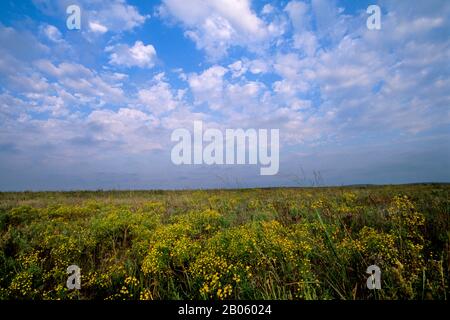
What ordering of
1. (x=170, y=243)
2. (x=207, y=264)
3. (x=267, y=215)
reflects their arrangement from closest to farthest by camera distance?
(x=207, y=264)
(x=170, y=243)
(x=267, y=215)

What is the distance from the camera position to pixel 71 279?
3316mm

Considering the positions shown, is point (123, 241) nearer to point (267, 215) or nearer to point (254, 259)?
point (254, 259)

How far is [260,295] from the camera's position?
2.81 m

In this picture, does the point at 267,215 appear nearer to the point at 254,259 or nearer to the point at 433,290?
the point at 254,259

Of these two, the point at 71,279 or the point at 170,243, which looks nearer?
the point at 71,279

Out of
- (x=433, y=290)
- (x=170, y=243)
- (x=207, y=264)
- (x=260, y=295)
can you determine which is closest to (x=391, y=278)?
(x=433, y=290)

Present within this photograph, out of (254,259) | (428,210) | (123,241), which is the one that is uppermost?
(428,210)
